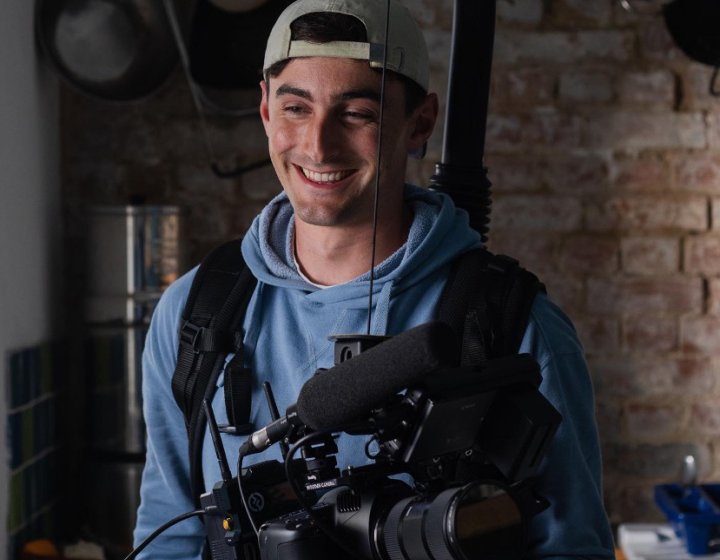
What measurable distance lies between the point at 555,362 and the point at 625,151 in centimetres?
138

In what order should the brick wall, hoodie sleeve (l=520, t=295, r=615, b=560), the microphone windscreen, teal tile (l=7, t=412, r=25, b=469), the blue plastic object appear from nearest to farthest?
1. the microphone windscreen
2. hoodie sleeve (l=520, t=295, r=615, b=560)
3. the blue plastic object
4. teal tile (l=7, t=412, r=25, b=469)
5. the brick wall

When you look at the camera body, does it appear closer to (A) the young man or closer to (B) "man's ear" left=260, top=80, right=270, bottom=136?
(A) the young man

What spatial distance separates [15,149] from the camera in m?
2.11

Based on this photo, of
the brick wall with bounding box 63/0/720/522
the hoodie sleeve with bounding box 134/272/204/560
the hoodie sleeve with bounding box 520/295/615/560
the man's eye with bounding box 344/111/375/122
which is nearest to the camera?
the hoodie sleeve with bounding box 520/295/615/560

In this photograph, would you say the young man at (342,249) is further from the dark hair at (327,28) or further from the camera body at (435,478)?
Answer: the camera body at (435,478)

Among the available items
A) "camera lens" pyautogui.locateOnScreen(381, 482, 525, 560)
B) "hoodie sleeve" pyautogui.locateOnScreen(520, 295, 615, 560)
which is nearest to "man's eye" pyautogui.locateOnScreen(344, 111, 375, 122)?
"hoodie sleeve" pyautogui.locateOnScreen(520, 295, 615, 560)

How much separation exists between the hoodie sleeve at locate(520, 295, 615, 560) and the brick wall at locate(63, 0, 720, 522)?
4.17 feet

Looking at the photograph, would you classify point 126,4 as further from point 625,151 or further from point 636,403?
point 636,403

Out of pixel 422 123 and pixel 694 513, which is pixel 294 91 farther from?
pixel 694 513

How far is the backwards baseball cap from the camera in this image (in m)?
1.11

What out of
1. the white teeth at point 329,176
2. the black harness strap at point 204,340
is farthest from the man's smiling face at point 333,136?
the black harness strap at point 204,340

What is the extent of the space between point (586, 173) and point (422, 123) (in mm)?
1186

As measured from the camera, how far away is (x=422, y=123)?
1230 millimetres

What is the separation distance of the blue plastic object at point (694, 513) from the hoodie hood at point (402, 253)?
89 centimetres
